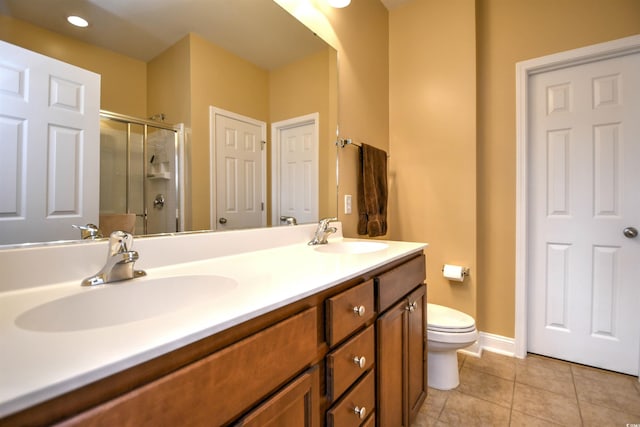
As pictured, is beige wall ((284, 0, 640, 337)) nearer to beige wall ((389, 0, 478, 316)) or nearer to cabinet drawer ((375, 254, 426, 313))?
beige wall ((389, 0, 478, 316))

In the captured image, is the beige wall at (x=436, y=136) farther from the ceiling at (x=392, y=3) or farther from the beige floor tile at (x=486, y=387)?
the beige floor tile at (x=486, y=387)

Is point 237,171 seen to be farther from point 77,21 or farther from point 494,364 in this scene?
point 494,364

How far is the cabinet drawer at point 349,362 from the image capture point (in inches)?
30.9

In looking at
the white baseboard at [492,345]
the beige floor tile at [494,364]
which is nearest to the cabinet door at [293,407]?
the beige floor tile at [494,364]

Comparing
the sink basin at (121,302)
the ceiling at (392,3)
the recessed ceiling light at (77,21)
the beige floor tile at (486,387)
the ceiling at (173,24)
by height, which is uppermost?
the ceiling at (392,3)

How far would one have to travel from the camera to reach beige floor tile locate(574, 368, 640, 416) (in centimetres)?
150

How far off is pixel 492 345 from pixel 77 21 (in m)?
2.76

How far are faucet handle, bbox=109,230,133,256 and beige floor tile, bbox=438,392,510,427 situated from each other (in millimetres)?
1593

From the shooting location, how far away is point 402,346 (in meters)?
1.18

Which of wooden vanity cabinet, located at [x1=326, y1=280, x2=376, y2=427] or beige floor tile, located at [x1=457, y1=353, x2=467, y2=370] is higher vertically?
wooden vanity cabinet, located at [x1=326, y1=280, x2=376, y2=427]

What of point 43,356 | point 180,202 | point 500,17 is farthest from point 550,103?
point 43,356

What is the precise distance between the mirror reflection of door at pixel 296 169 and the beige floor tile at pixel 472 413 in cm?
122

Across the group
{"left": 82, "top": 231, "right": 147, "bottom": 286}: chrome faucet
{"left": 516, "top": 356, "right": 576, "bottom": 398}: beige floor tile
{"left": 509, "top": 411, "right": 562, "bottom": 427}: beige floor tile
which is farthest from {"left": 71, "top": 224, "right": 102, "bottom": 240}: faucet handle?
{"left": 516, "top": 356, "right": 576, "bottom": 398}: beige floor tile

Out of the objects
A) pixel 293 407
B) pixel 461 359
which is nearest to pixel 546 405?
pixel 461 359
